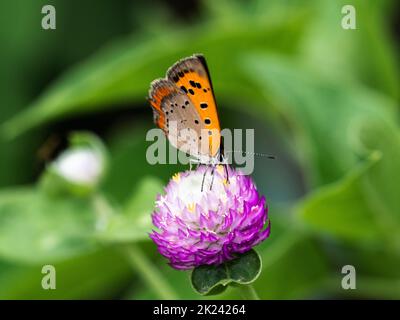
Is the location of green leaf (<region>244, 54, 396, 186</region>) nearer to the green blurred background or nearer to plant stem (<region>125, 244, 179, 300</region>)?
the green blurred background

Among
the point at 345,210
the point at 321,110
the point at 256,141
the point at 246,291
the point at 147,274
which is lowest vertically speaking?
the point at 246,291

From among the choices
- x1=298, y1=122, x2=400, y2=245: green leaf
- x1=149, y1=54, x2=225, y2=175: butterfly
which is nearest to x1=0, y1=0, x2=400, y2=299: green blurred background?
x1=298, y1=122, x2=400, y2=245: green leaf

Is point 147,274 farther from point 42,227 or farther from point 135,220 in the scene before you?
point 42,227

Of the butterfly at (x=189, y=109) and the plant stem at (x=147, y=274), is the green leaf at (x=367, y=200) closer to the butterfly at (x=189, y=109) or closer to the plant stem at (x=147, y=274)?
the plant stem at (x=147, y=274)

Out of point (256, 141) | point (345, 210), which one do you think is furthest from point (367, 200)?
point (256, 141)

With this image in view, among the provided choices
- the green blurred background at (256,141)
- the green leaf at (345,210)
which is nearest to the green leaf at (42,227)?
the green blurred background at (256,141)

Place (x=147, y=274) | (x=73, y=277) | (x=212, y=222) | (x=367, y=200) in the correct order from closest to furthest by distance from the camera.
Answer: (x=212, y=222), (x=147, y=274), (x=367, y=200), (x=73, y=277)
